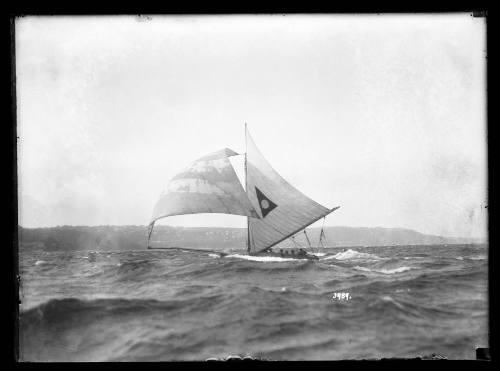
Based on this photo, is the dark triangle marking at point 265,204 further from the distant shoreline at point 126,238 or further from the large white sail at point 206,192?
the distant shoreline at point 126,238

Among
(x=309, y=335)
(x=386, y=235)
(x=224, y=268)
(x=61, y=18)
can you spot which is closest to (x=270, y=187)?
(x=224, y=268)

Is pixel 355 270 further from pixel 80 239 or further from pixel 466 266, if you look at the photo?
pixel 80 239

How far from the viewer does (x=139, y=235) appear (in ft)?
15.4

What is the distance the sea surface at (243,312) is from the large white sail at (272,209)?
1.36 m

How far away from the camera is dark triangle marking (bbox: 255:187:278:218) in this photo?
745 centimetres

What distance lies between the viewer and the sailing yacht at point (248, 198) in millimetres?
4793

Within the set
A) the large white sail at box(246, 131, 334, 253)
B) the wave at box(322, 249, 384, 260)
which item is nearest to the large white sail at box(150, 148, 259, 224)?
the large white sail at box(246, 131, 334, 253)

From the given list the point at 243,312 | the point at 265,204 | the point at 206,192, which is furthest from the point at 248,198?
the point at 243,312

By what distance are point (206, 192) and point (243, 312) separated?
2503mm

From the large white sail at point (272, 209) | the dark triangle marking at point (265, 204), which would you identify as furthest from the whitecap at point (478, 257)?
the dark triangle marking at point (265, 204)

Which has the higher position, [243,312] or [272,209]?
[272,209]

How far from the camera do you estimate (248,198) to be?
672 centimetres

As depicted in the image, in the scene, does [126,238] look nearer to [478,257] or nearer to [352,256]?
[352,256]
